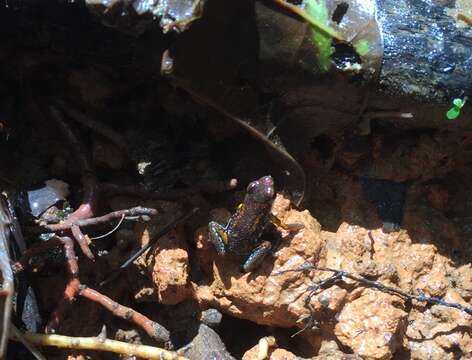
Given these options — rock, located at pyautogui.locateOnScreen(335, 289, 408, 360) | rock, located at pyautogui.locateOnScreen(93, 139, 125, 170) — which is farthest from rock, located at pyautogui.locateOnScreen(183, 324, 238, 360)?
rock, located at pyautogui.locateOnScreen(93, 139, 125, 170)

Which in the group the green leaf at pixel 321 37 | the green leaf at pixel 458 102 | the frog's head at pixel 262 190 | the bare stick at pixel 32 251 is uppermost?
the green leaf at pixel 321 37

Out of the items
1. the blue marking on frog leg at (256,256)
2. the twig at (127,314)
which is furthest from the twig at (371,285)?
the twig at (127,314)

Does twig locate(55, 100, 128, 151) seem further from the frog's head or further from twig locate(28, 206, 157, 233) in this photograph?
the frog's head

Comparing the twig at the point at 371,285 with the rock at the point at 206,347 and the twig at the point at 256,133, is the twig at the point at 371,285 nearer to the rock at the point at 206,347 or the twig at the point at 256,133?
the twig at the point at 256,133

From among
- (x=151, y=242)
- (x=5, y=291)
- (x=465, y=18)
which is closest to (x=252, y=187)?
(x=151, y=242)

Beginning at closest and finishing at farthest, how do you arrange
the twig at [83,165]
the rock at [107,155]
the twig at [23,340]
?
the twig at [23,340]
the twig at [83,165]
the rock at [107,155]

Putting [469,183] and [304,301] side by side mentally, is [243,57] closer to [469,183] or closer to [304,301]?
[304,301]

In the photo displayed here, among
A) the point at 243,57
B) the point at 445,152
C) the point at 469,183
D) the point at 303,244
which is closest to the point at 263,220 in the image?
the point at 303,244
